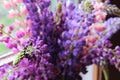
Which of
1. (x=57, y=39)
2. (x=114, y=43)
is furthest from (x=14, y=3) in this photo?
(x=114, y=43)

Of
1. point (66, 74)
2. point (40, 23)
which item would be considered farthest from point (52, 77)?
point (40, 23)

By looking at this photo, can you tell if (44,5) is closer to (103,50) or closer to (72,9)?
(72,9)

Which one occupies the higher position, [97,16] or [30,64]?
[97,16]

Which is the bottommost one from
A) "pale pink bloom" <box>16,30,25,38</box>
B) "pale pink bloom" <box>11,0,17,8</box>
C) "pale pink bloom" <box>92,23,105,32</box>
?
"pale pink bloom" <box>92,23,105,32</box>

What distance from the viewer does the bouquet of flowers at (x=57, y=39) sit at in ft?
2.54

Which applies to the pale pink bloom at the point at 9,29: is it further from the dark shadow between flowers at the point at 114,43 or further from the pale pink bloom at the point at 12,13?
the dark shadow between flowers at the point at 114,43

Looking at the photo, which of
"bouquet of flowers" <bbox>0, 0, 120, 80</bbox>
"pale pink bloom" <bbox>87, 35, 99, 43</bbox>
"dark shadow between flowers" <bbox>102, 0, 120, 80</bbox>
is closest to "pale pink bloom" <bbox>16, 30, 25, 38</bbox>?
"bouquet of flowers" <bbox>0, 0, 120, 80</bbox>

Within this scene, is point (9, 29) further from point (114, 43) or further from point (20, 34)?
point (114, 43)

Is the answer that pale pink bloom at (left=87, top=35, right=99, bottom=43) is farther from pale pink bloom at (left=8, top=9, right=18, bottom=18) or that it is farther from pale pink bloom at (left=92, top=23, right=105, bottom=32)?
pale pink bloom at (left=8, top=9, right=18, bottom=18)

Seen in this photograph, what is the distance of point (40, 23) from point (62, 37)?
0.07 meters

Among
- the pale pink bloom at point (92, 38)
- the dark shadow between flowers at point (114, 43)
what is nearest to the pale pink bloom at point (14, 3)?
the pale pink bloom at point (92, 38)

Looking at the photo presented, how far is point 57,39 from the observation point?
2.71ft

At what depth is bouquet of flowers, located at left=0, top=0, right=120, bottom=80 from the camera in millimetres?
773

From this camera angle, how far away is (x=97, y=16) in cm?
83
